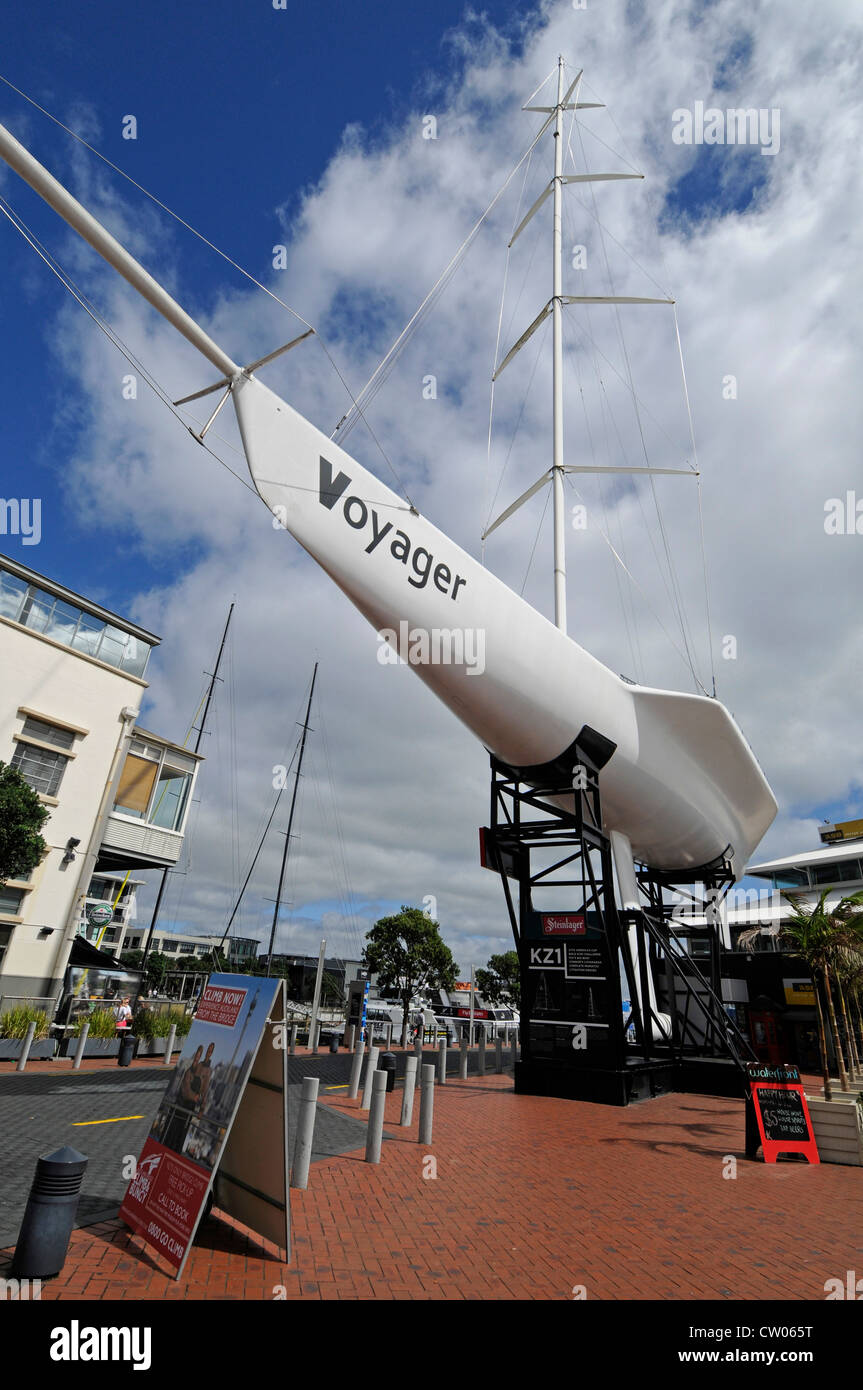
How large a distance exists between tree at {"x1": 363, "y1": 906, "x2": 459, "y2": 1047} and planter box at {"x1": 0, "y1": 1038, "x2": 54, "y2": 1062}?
36.0m

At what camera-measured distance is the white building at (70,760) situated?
20641 millimetres

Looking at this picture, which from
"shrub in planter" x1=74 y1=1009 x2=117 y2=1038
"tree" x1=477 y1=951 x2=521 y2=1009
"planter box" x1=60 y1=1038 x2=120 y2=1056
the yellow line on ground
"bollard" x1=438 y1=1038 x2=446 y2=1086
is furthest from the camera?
"tree" x1=477 y1=951 x2=521 y2=1009

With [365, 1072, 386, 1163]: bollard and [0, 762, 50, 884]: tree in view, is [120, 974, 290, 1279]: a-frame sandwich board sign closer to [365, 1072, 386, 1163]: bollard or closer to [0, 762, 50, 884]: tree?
[365, 1072, 386, 1163]: bollard

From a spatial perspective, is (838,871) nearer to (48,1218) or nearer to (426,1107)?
(426,1107)

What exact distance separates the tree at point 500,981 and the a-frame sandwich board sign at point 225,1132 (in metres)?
63.2

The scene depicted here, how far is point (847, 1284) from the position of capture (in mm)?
4859

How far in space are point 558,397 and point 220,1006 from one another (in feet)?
51.4

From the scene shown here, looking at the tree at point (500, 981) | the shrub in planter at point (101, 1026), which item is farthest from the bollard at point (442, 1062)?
the tree at point (500, 981)

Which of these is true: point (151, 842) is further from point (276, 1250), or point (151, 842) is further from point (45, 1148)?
point (276, 1250)

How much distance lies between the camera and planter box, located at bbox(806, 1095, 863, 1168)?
29.8 feet

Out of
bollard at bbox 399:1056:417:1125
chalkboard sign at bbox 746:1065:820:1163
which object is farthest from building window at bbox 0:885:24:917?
chalkboard sign at bbox 746:1065:820:1163

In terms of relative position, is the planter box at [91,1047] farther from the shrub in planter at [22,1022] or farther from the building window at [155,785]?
the building window at [155,785]

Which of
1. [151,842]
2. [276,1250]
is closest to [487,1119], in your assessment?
[276,1250]
